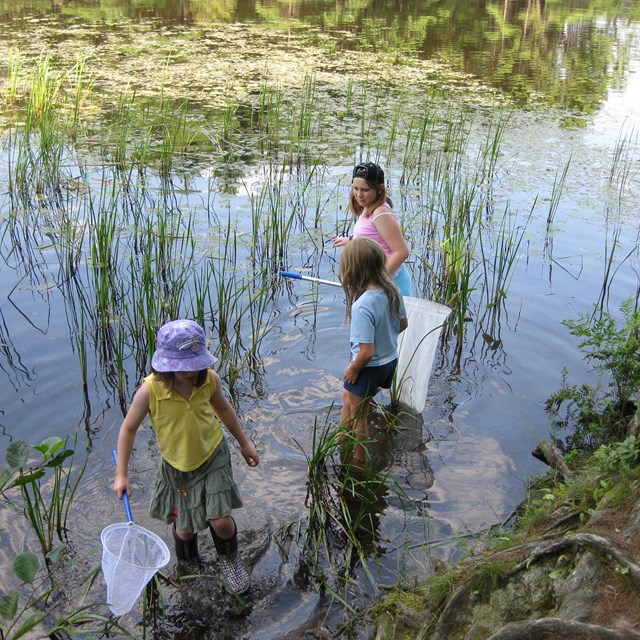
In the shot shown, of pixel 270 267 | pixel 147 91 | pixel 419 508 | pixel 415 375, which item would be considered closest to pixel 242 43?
pixel 147 91

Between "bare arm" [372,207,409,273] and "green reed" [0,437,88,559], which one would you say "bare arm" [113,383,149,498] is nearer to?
"green reed" [0,437,88,559]

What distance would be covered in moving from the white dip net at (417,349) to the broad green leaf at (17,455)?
89.5 inches

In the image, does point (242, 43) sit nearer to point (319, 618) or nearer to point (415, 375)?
point (415, 375)

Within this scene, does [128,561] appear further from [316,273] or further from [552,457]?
[316,273]

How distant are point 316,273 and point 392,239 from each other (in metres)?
2.16

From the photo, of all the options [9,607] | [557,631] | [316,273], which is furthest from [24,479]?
[316,273]

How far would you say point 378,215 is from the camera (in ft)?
12.7

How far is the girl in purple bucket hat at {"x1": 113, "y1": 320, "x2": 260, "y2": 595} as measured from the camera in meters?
2.62

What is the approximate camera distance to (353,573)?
3098 mm

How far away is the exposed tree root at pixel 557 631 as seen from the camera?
177 cm

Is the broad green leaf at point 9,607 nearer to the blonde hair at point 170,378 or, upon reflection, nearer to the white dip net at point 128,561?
the white dip net at point 128,561

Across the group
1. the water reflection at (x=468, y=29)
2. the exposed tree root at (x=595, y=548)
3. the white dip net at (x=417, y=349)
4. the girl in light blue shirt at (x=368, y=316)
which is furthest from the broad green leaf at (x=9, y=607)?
the water reflection at (x=468, y=29)

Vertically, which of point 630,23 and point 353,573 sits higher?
point 630,23

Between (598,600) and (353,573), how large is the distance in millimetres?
1362
